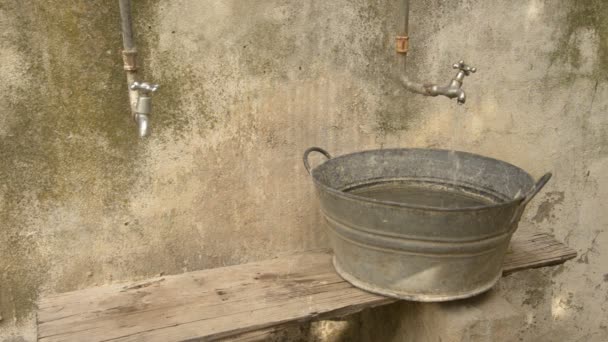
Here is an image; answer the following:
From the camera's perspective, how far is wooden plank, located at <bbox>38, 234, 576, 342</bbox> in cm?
174

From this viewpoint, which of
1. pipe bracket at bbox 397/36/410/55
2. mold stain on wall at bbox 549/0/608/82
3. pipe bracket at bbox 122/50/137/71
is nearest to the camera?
pipe bracket at bbox 122/50/137/71

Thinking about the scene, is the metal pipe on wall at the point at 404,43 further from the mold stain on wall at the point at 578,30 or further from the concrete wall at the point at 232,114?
the mold stain on wall at the point at 578,30

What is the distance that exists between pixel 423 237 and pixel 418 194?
525 mm

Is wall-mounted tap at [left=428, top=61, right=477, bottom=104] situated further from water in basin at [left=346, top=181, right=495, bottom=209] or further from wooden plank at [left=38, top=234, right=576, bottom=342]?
wooden plank at [left=38, top=234, right=576, bottom=342]

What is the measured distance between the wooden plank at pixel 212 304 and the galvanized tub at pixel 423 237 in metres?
0.12

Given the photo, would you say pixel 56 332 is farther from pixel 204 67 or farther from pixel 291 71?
pixel 291 71

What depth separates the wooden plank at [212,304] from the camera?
1744 mm

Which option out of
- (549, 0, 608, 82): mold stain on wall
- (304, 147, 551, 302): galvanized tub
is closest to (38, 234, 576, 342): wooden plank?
(304, 147, 551, 302): galvanized tub

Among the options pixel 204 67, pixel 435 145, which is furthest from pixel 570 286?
pixel 204 67

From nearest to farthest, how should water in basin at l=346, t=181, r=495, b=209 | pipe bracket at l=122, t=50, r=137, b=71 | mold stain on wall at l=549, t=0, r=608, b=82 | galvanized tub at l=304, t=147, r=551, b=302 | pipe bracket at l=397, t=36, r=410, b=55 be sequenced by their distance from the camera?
galvanized tub at l=304, t=147, r=551, b=302 < pipe bracket at l=122, t=50, r=137, b=71 < water in basin at l=346, t=181, r=495, b=209 < pipe bracket at l=397, t=36, r=410, b=55 < mold stain on wall at l=549, t=0, r=608, b=82

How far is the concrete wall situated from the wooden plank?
0.24 meters

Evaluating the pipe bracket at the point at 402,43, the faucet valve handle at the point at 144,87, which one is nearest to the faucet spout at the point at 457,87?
the pipe bracket at the point at 402,43

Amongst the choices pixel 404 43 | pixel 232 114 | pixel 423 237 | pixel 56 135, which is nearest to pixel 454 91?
pixel 404 43

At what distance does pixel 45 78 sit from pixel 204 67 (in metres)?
0.56
